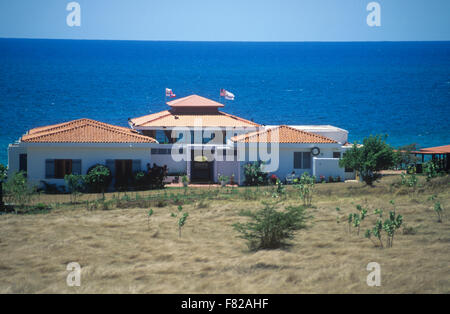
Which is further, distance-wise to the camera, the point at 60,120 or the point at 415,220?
the point at 60,120

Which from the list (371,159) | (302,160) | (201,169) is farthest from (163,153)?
(371,159)

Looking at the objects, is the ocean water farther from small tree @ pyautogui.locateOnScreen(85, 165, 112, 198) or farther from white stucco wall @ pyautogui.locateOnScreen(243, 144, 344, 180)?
white stucco wall @ pyautogui.locateOnScreen(243, 144, 344, 180)

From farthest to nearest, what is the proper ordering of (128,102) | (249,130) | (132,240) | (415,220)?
(128,102), (249,130), (415,220), (132,240)

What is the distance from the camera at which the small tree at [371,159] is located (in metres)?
30.9

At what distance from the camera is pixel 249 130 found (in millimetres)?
40719

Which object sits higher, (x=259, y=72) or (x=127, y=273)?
(x=259, y=72)

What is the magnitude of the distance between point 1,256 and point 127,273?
441cm

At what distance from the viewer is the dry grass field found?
13.2 metres

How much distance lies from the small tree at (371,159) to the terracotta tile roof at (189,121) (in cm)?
1113

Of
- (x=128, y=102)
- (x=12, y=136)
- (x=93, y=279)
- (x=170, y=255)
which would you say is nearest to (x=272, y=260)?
(x=170, y=255)

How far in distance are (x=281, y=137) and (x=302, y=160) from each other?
75.9 inches

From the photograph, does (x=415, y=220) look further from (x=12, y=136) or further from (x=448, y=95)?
(x=448, y=95)

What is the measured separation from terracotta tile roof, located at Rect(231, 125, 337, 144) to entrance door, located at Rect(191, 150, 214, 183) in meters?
2.23

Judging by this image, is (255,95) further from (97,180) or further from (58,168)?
(97,180)
